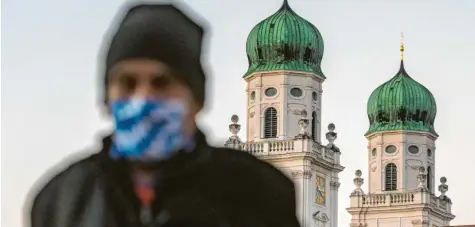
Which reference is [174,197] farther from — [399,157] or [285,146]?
[399,157]

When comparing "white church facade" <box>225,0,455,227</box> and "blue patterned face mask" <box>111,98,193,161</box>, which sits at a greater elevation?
"white church facade" <box>225,0,455,227</box>

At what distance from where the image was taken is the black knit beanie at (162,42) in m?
2.23

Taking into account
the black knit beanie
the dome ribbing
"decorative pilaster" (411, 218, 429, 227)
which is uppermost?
the dome ribbing

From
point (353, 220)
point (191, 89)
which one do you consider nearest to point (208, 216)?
point (191, 89)

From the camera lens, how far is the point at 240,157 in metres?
2.34

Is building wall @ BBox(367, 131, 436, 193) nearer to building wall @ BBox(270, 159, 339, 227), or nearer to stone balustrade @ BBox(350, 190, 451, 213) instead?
stone balustrade @ BBox(350, 190, 451, 213)

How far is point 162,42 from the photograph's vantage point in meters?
2.24

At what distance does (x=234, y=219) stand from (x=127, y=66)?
25 centimetres

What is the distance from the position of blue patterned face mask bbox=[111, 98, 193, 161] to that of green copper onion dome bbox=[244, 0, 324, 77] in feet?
217

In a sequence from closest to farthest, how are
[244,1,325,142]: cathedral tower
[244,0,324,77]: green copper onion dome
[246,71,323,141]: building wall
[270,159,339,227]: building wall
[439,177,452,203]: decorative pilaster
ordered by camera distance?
[270,159,339,227]: building wall, [246,71,323,141]: building wall, [244,1,325,142]: cathedral tower, [244,0,324,77]: green copper onion dome, [439,177,452,203]: decorative pilaster

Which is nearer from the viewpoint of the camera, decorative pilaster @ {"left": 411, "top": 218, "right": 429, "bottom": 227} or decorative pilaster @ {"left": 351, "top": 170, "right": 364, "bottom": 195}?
decorative pilaster @ {"left": 411, "top": 218, "right": 429, "bottom": 227}

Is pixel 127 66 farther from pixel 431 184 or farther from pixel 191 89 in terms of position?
pixel 431 184

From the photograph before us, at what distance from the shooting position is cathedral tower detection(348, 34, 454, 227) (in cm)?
7656

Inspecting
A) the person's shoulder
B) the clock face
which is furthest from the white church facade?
the person's shoulder
